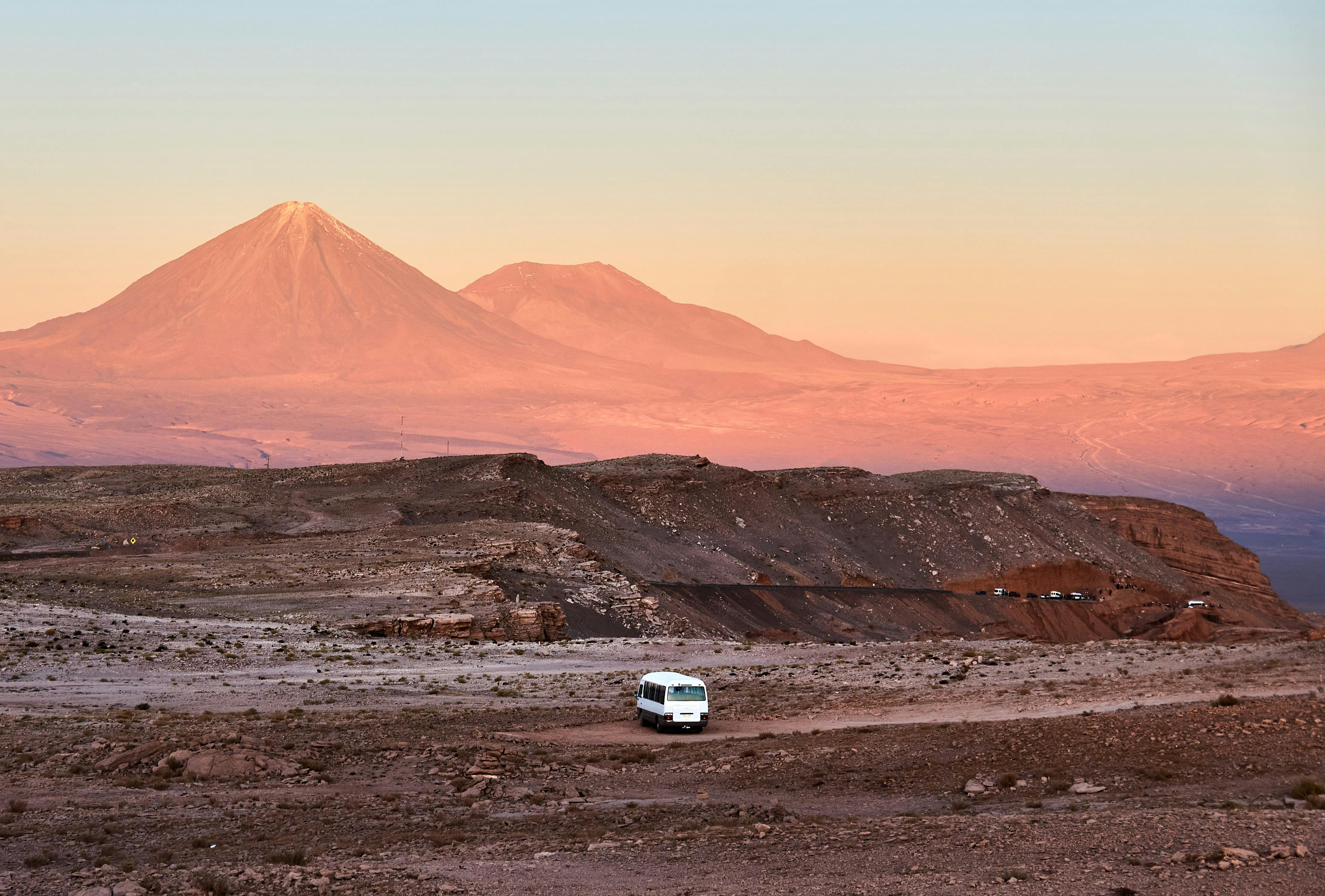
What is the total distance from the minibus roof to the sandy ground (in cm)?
109

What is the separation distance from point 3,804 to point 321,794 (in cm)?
422

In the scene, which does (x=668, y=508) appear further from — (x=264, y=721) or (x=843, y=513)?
(x=264, y=721)

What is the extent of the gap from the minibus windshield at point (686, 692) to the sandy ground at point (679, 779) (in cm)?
84

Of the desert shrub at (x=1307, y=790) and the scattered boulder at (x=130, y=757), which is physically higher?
the desert shrub at (x=1307, y=790)

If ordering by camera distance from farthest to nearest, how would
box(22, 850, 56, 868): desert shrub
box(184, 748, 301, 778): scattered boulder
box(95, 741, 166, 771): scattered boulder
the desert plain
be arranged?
box(95, 741, 166, 771): scattered boulder, box(184, 748, 301, 778): scattered boulder, box(22, 850, 56, 868): desert shrub, the desert plain

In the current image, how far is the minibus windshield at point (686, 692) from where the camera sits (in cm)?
2505

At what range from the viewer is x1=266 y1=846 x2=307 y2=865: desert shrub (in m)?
14.7

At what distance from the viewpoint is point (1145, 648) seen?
109 feet

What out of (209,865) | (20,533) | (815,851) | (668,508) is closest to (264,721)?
(209,865)

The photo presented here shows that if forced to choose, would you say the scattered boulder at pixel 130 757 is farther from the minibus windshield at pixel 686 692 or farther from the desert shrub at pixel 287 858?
the minibus windshield at pixel 686 692

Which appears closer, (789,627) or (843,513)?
(789,627)

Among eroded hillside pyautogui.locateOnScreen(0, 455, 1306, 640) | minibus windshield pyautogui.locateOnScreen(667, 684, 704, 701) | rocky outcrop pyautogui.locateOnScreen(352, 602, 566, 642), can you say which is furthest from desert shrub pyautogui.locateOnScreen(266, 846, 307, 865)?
eroded hillside pyautogui.locateOnScreen(0, 455, 1306, 640)

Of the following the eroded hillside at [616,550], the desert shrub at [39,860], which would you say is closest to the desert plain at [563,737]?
the desert shrub at [39,860]

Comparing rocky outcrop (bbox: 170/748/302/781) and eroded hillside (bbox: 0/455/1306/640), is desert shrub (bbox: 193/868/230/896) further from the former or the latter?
eroded hillside (bbox: 0/455/1306/640)
